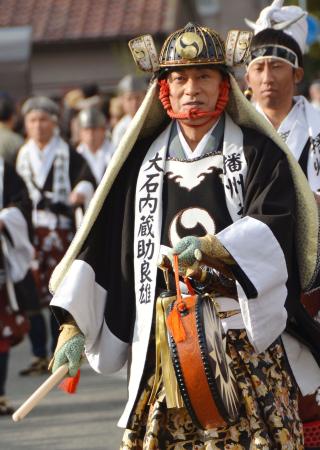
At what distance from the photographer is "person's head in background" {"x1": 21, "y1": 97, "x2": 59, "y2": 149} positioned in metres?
11.1

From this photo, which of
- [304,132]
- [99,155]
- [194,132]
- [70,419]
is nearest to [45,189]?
[99,155]

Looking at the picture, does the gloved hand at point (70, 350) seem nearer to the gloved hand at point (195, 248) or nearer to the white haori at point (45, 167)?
the gloved hand at point (195, 248)

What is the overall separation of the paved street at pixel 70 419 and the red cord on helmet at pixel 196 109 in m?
2.22

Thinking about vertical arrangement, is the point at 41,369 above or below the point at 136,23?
below

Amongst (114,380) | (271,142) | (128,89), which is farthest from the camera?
(128,89)

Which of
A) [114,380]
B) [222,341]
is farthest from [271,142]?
[114,380]

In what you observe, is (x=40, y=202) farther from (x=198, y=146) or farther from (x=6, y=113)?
(x=198, y=146)

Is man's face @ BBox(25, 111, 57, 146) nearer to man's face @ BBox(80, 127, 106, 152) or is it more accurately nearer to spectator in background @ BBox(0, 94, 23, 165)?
spectator in background @ BBox(0, 94, 23, 165)

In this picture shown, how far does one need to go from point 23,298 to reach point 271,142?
14.2 feet

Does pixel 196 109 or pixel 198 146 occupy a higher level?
pixel 196 109

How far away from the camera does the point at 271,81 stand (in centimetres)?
662

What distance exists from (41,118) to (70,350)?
6.29m

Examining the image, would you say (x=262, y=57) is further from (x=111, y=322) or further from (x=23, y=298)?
(x=23, y=298)

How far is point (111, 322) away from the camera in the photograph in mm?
5305
